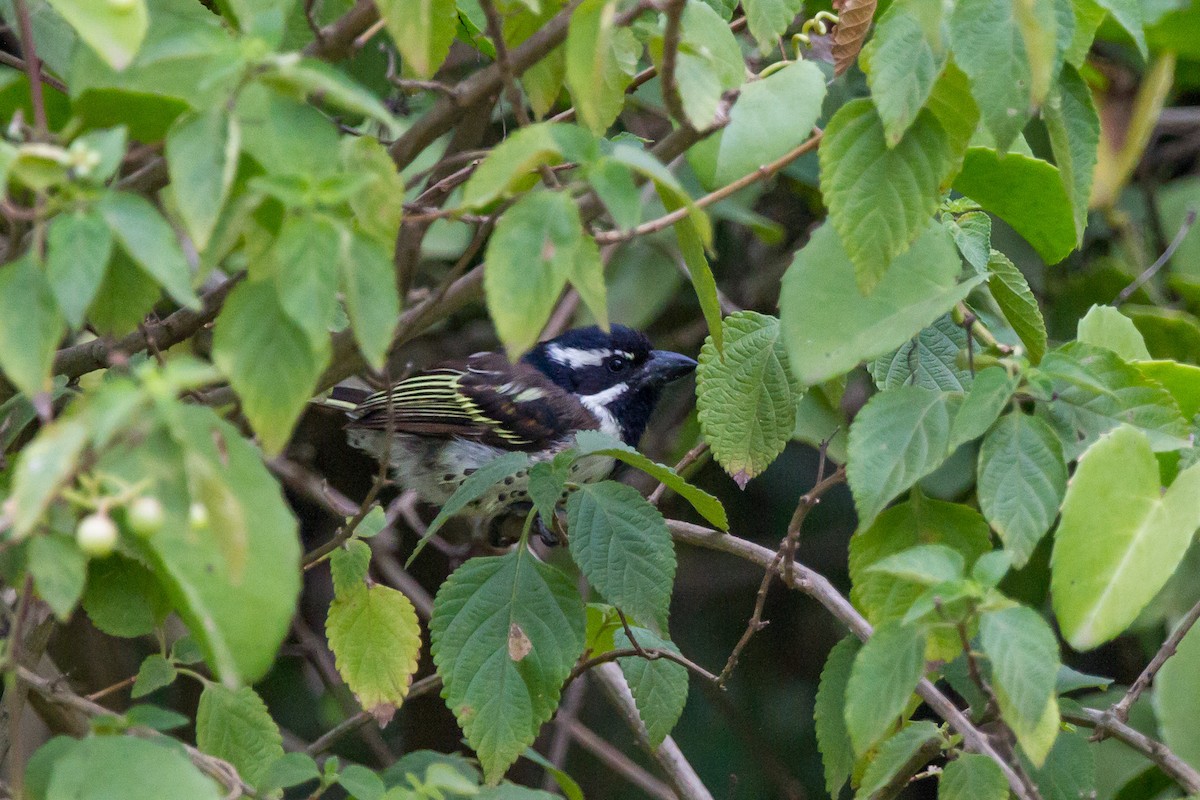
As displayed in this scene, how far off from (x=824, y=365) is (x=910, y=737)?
0.57 m

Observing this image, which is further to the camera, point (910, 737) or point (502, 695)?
point (502, 695)

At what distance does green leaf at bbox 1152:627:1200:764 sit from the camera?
8.35ft

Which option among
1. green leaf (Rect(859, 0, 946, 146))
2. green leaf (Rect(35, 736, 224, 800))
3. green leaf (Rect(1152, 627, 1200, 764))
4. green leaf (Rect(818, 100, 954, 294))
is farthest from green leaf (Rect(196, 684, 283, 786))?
green leaf (Rect(1152, 627, 1200, 764))

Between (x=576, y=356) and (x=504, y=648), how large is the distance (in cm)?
239

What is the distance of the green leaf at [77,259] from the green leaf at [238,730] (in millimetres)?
1006

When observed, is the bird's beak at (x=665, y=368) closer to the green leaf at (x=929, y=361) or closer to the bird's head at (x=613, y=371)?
the bird's head at (x=613, y=371)

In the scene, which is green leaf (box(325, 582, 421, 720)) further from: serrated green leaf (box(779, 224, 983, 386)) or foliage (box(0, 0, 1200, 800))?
serrated green leaf (box(779, 224, 983, 386))

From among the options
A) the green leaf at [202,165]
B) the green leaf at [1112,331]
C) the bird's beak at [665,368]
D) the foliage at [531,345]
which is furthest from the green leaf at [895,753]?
the bird's beak at [665,368]

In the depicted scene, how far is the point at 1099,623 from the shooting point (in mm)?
1553

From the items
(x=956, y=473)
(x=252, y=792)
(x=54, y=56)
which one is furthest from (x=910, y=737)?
(x=956, y=473)

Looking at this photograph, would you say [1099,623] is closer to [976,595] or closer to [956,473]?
[976,595]

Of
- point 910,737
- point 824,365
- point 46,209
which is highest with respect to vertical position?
point 46,209

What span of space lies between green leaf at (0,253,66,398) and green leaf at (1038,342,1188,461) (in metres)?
1.26

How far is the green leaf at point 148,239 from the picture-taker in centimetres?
119
